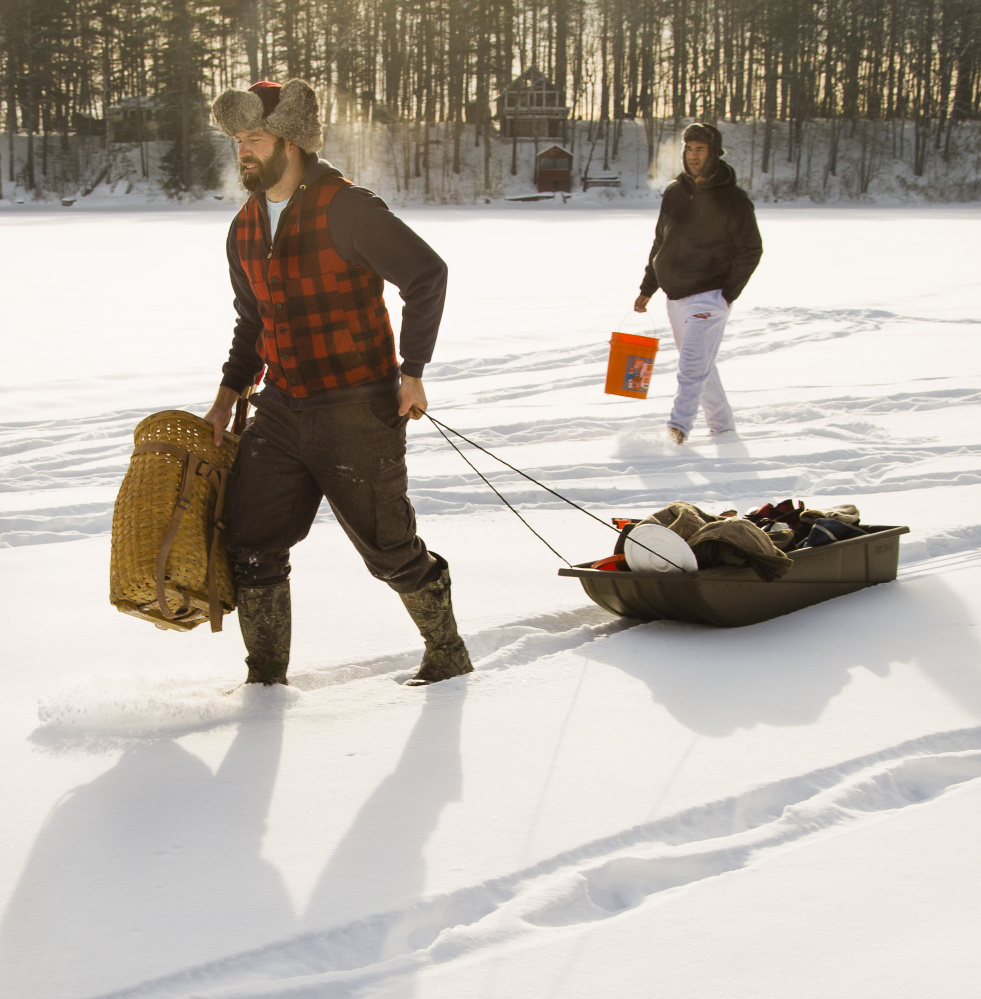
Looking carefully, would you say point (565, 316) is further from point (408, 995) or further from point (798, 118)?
point (798, 118)

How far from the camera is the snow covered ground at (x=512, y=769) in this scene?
172 centimetres

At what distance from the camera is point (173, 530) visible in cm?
247

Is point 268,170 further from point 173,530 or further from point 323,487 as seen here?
point 173,530

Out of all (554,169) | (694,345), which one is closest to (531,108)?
(554,169)

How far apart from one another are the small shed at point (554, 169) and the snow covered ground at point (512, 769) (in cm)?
3667

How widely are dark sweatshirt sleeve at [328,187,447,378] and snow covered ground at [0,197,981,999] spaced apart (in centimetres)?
101

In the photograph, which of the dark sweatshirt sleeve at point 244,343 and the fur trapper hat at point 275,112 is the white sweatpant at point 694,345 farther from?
the fur trapper hat at point 275,112

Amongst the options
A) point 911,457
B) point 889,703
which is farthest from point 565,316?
point 889,703

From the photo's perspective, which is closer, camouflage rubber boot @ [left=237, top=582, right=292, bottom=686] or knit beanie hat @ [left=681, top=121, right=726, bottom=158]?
camouflage rubber boot @ [left=237, top=582, right=292, bottom=686]

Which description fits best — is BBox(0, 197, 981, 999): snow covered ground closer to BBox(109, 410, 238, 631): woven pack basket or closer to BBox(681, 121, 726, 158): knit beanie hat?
BBox(109, 410, 238, 631): woven pack basket

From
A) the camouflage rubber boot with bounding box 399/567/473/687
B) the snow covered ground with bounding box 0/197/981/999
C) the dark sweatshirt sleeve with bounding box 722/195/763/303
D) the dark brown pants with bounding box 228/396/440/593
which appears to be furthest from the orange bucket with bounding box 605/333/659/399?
the dark brown pants with bounding box 228/396/440/593

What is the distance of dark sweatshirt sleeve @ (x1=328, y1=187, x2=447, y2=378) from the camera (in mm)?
2381

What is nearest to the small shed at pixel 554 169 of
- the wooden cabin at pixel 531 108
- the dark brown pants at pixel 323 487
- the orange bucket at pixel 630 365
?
the wooden cabin at pixel 531 108

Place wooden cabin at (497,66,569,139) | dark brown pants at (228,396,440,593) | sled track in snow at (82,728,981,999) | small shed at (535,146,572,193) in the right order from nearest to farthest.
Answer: sled track in snow at (82,728,981,999) → dark brown pants at (228,396,440,593) → small shed at (535,146,572,193) → wooden cabin at (497,66,569,139)
